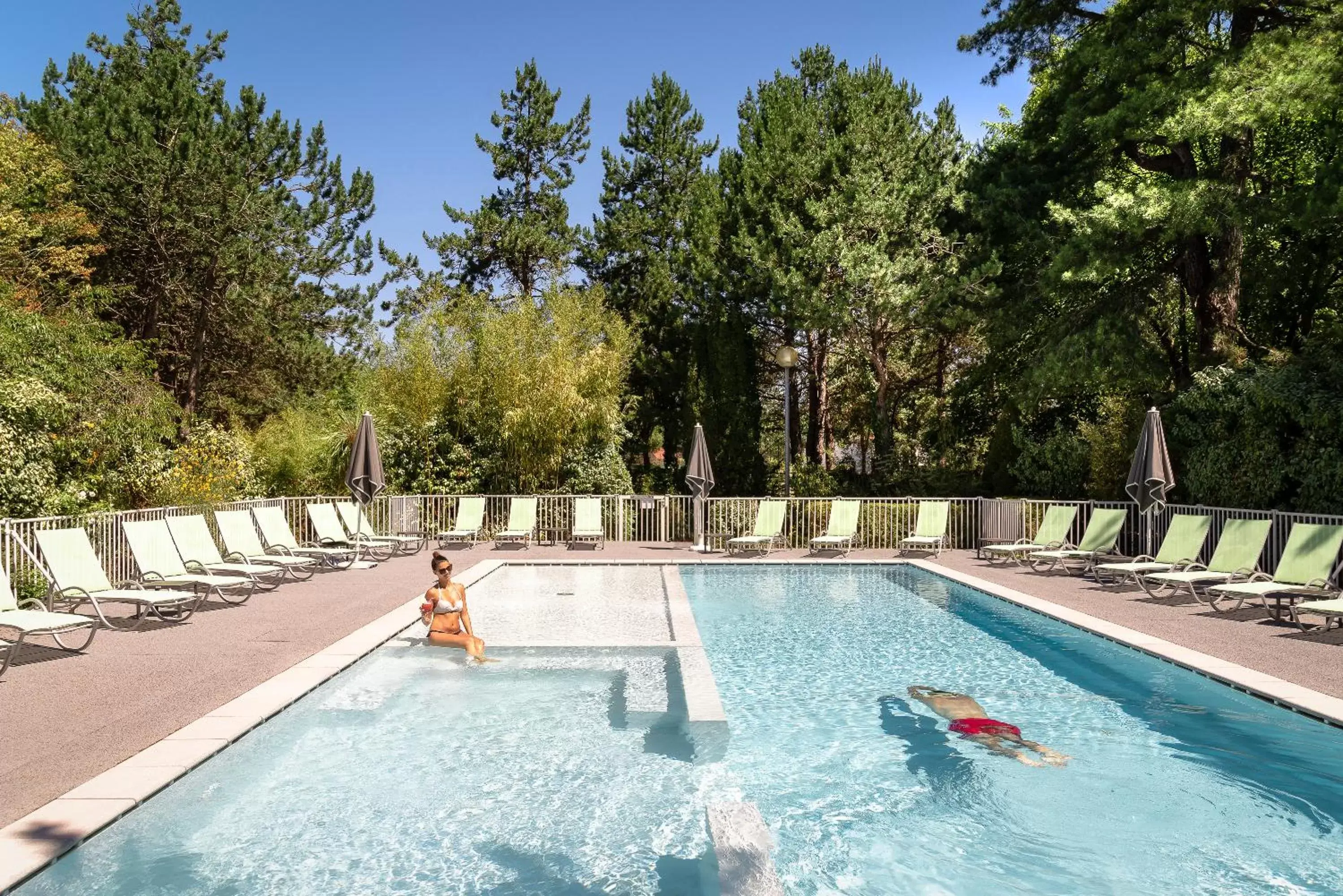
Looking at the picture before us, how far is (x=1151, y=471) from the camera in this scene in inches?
461

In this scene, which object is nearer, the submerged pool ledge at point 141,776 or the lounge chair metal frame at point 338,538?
the submerged pool ledge at point 141,776

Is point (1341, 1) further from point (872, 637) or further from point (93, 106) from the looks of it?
point (93, 106)

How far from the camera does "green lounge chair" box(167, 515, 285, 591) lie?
969cm

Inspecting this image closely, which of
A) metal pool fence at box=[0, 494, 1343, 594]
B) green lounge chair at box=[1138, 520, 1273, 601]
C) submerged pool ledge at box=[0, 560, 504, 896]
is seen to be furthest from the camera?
metal pool fence at box=[0, 494, 1343, 594]

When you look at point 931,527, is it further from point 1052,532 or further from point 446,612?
point 446,612

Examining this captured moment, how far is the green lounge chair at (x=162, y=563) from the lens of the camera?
8812 millimetres

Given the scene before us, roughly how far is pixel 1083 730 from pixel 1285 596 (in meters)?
4.04

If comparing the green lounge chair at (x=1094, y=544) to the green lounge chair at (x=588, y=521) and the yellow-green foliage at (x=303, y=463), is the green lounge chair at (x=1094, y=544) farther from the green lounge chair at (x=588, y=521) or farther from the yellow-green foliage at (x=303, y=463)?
the yellow-green foliage at (x=303, y=463)

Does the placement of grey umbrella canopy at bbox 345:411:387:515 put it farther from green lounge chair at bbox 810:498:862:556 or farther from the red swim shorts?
the red swim shorts

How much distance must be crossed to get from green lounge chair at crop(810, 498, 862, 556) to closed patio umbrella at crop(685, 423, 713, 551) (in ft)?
6.76

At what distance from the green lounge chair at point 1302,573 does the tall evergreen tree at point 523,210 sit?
2305cm

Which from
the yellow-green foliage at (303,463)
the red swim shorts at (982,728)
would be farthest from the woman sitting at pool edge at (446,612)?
the yellow-green foliage at (303,463)

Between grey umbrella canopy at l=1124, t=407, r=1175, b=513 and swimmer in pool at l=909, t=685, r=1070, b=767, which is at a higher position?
grey umbrella canopy at l=1124, t=407, r=1175, b=513

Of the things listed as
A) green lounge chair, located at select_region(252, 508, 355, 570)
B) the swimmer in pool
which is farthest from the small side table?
the swimmer in pool
